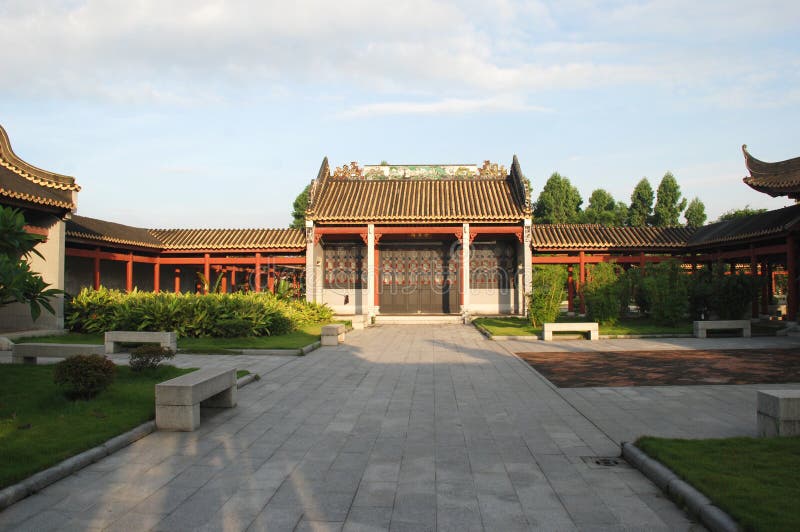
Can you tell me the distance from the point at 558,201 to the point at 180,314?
1230 inches

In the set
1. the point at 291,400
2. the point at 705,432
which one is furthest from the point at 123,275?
the point at 705,432

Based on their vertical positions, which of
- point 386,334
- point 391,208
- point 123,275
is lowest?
point 386,334

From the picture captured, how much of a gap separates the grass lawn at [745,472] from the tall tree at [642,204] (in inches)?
1402

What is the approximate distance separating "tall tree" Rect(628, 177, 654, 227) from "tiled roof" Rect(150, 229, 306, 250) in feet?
82.1

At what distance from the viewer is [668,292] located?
16125 mm

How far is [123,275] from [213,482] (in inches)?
781

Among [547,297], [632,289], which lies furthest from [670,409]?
[632,289]

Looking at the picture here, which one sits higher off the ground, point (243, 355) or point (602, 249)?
point (602, 249)

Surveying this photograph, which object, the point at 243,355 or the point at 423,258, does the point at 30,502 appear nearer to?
the point at 243,355

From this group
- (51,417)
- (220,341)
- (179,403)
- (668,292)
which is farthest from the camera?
(668,292)

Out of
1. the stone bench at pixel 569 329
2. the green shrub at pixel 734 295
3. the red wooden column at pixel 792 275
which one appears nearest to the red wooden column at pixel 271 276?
the stone bench at pixel 569 329

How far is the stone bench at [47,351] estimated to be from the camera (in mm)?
8391

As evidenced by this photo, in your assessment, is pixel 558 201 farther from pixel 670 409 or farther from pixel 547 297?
pixel 670 409

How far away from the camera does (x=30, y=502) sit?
12.3 ft
